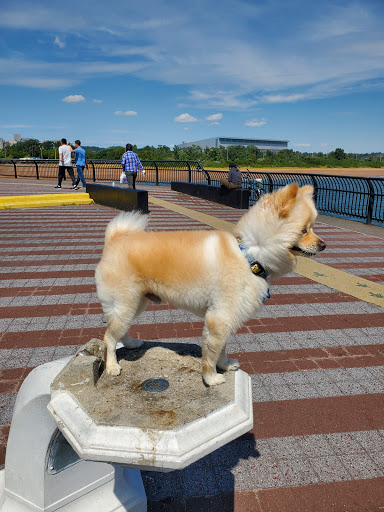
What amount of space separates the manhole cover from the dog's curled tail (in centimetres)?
101

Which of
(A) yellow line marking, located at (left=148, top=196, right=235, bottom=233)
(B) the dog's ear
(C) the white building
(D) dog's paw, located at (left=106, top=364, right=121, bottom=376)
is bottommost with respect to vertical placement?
(A) yellow line marking, located at (left=148, top=196, right=235, bottom=233)

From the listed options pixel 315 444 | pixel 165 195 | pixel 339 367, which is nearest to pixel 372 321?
pixel 339 367

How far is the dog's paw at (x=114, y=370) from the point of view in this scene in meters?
2.45

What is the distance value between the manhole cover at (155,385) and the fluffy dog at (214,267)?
8.9 inches

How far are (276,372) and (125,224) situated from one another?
7.53 feet

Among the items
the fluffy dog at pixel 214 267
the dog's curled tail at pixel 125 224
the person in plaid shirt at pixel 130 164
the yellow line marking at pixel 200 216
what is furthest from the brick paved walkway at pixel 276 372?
the person in plaid shirt at pixel 130 164

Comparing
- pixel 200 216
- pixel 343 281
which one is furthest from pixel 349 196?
pixel 343 281

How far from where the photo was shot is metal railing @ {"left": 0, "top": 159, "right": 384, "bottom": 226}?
1326cm

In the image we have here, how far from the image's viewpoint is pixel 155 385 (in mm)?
2334

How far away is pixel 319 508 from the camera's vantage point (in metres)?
2.56

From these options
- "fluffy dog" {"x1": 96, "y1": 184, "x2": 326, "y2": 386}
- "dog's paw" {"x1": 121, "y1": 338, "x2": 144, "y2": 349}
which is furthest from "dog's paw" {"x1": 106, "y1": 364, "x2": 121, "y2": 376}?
"dog's paw" {"x1": 121, "y1": 338, "x2": 144, "y2": 349}

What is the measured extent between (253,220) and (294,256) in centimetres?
33

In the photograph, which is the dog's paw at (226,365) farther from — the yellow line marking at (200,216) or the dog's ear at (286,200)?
the yellow line marking at (200,216)

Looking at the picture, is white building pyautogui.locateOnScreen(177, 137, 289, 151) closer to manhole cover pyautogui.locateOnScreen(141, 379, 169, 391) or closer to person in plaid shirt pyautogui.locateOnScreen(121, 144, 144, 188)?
person in plaid shirt pyautogui.locateOnScreen(121, 144, 144, 188)
